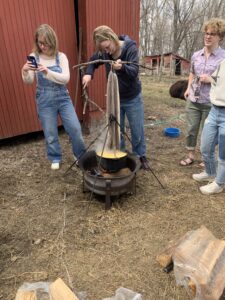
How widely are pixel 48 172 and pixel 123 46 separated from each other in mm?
1935

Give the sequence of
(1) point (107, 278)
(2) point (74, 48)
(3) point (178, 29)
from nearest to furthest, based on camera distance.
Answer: (1) point (107, 278)
(2) point (74, 48)
(3) point (178, 29)

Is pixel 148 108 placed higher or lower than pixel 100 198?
lower

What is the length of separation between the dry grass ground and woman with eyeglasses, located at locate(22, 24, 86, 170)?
59 cm

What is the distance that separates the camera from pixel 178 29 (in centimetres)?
1977

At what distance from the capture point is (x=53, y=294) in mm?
1839

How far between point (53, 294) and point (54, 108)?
2268mm

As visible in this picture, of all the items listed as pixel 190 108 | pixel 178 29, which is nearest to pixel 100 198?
pixel 190 108

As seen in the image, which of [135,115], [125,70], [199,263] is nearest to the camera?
[199,263]

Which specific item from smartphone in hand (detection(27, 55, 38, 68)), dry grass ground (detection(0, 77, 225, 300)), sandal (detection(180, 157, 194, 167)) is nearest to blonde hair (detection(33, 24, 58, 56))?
smartphone in hand (detection(27, 55, 38, 68))

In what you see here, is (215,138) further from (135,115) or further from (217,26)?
(217,26)

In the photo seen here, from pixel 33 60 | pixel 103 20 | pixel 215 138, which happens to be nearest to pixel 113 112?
pixel 33 60

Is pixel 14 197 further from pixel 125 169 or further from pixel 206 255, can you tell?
pixel 206 255

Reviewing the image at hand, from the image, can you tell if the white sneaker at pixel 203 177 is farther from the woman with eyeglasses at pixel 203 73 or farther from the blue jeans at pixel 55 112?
the blue jeans at pixel 55 112

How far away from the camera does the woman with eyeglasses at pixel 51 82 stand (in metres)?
3.19
